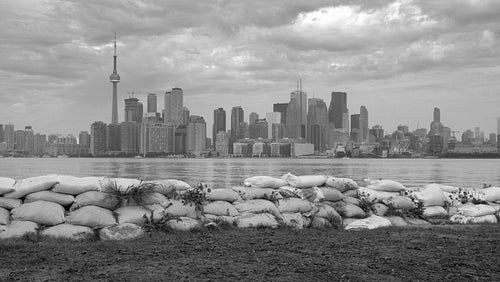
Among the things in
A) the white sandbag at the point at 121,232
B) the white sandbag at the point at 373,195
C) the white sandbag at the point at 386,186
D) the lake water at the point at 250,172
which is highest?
the white sandbag at the point at 386,186

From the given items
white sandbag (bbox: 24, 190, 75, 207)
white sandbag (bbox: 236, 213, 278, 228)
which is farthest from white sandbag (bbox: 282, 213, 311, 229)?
white sandbag (bbox: 24, 190, 75, 207)

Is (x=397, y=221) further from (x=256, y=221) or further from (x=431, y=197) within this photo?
(x=256, y=221)

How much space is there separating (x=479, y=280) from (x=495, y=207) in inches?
244

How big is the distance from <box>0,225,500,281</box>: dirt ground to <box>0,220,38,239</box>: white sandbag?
0.82 feet

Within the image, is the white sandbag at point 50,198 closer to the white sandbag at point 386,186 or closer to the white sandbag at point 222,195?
the white sandbag at point 222,195

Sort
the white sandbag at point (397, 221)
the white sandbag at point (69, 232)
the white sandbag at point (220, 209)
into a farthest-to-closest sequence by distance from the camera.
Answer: the white sandbag at point (397, 221), the white sandbag at point (220, 209), the white sandbag at point (69, 232)

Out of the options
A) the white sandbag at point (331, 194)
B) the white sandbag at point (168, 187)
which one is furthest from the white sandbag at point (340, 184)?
the white sandbag at point (168, 187)

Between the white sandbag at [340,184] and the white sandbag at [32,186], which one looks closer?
the white sandbag at [32,186]

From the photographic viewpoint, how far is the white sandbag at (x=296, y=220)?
774cm

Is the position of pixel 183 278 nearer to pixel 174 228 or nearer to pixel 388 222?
pixel 174 228

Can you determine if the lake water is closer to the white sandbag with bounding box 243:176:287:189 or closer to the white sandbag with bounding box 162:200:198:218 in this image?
the white sandbag with bounding box 243:176:287:189

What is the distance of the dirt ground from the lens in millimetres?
4609

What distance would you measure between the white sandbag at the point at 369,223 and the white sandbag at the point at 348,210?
0.56 ft

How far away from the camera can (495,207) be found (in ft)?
32.9
